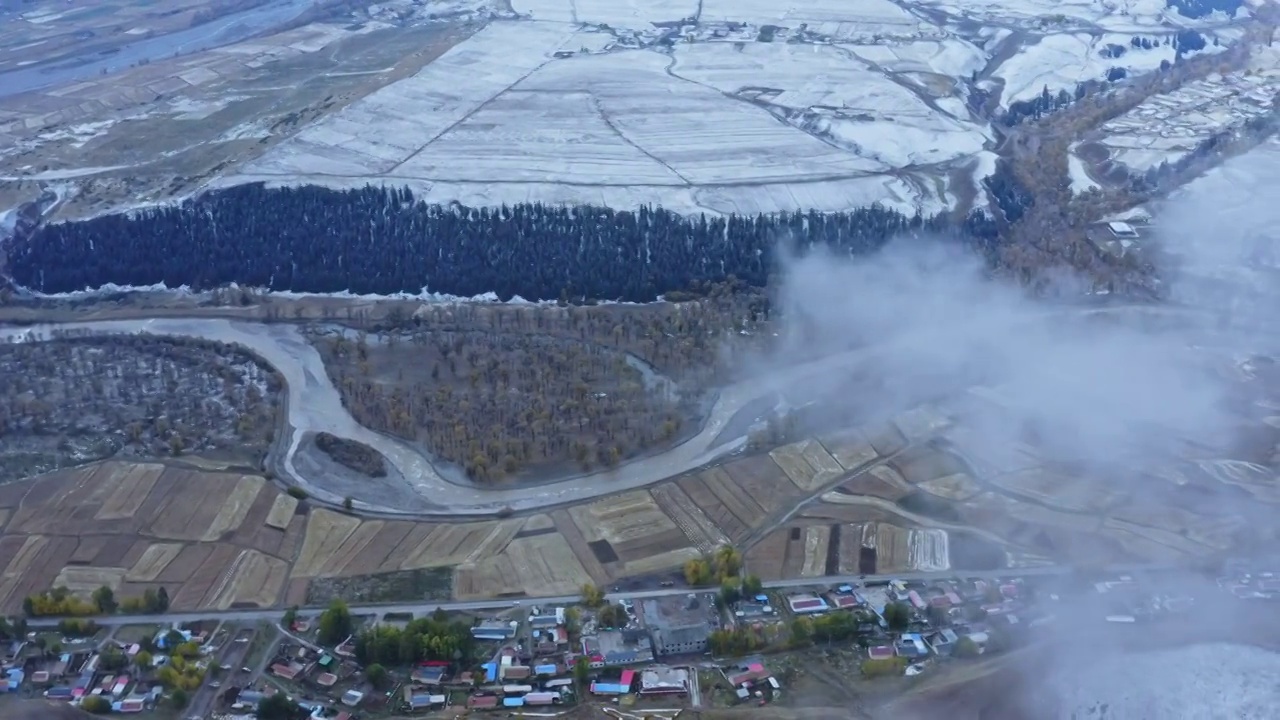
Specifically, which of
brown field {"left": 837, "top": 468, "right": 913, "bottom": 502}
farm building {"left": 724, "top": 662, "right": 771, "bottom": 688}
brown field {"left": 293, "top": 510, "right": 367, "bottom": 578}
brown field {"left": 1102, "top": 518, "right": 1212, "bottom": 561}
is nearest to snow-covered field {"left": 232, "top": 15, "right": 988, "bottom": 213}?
brown field {"left": 837, "top": 468, "right": 913, "bottom": 502}

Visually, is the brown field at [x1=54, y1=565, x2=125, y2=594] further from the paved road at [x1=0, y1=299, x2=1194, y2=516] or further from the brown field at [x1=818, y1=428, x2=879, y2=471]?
the brown field at [x1=818, y1=428, x2=879, y2=471]

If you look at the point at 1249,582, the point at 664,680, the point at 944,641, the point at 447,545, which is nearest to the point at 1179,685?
the point at 1249,582

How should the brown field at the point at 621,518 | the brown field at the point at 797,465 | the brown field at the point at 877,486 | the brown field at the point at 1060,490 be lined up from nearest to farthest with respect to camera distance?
the brown field at the point at 621,518 < the brown field at the point at 1060,490 < the brown field at the point at 877,486 < the brown field at the point at 797,465

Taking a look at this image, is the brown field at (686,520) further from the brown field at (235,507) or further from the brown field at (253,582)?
the brown field at (235,507)

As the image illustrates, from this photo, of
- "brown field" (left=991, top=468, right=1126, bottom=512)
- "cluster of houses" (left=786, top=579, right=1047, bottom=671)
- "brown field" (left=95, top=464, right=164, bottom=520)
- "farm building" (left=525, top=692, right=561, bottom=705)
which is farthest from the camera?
"brown field" (left=95, top=464, right=164, bottom=520)

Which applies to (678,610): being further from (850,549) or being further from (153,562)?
(153,562)

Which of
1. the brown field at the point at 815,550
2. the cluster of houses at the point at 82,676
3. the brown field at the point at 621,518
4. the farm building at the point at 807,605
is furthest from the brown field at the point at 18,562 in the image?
the brown field at the point at 815,550
